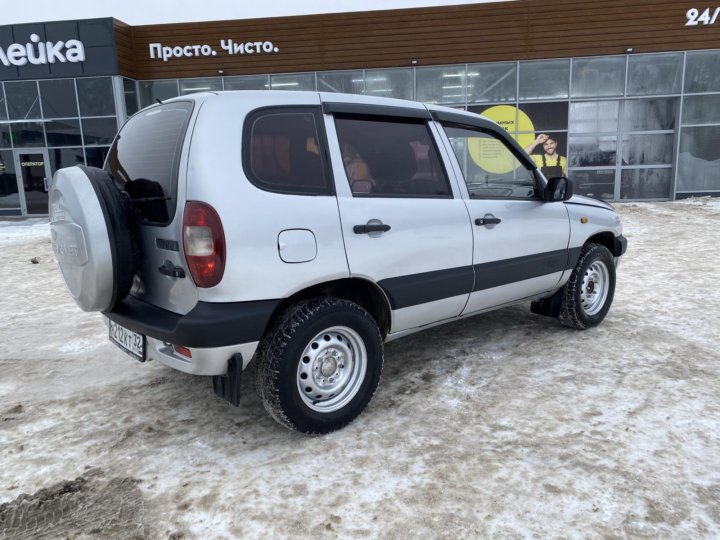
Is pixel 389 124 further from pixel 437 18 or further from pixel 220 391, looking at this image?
pixel 437 18

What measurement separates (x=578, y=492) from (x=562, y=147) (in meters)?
15.8

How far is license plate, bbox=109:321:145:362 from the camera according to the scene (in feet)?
9.46

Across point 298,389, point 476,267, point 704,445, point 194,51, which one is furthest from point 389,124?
point 194,51

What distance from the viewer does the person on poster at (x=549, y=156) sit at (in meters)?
16.4

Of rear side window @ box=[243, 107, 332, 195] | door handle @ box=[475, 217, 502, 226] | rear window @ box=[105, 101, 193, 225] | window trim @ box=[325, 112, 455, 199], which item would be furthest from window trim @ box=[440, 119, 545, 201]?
rear window @ box=[105, 101, 193, 225]

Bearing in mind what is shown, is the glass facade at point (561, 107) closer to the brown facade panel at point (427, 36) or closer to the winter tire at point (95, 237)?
the brown facade panel at point (427, 36)

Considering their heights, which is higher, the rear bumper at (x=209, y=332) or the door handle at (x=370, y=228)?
the door handle at (x=370, y=228)

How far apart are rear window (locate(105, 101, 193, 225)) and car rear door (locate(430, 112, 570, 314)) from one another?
5.84ft

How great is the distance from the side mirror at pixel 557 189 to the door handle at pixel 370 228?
160cm

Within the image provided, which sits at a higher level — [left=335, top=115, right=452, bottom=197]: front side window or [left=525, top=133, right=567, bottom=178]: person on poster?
[left=525, top=133, right=567, bottom=178]: person on poster

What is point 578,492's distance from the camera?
94.8 inches

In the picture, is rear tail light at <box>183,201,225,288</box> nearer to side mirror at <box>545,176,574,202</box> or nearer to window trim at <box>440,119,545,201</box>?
window trim at <box>440,119,545,201</box>

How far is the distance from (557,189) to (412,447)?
228 cm

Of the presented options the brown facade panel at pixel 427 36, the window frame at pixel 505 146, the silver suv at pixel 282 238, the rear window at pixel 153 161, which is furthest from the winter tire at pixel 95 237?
the brown facade panel at pixel 427 36
